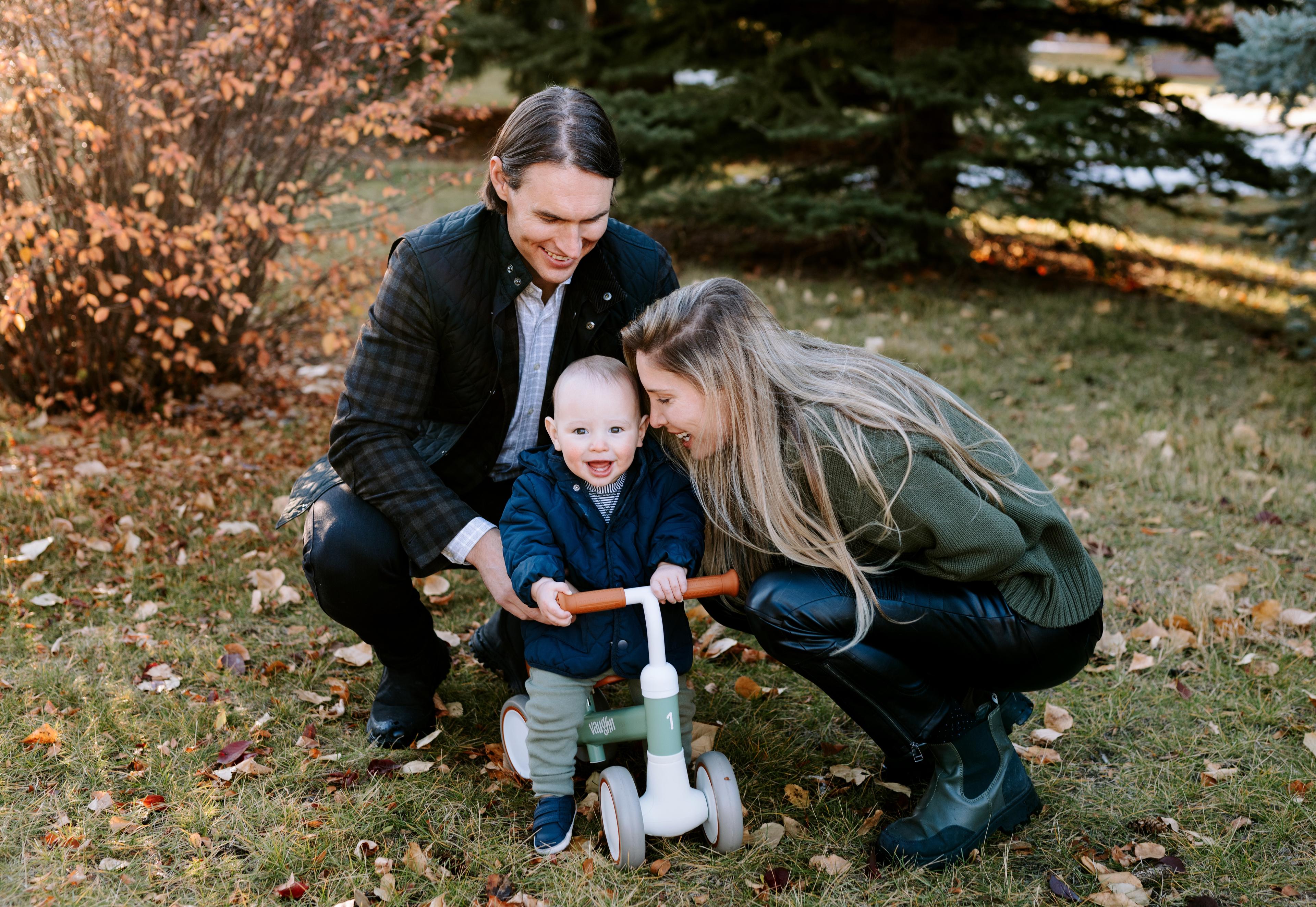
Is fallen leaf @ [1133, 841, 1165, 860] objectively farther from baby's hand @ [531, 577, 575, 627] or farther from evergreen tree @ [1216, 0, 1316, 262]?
evergreen tree @ [1216, 0, 1316, 262]

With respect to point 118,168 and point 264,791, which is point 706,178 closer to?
point 118,168

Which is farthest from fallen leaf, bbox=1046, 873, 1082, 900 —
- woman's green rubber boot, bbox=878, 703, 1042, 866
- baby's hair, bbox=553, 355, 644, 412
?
baby's hair, bbox=553, 355, 644, 412

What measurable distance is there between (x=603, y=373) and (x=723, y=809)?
3.38ft

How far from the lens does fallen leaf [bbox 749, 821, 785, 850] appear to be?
2.46 m

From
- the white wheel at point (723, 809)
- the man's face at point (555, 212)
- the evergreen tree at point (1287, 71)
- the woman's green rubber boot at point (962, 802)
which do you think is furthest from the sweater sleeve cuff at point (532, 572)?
the evergreen tree at point (1287, 71)

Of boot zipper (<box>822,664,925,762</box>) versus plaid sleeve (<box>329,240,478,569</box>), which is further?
plaid sleeve (<box>329,240,478,569</box>)

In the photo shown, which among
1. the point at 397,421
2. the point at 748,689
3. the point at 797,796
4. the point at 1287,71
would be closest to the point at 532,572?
the point at 397,421

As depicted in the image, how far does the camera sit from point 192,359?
4.69 meters

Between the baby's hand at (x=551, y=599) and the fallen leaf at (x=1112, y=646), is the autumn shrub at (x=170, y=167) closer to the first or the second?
the baby's hand at (x=551, y=599)

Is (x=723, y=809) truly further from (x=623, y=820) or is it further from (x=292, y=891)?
(x=292, y=891)

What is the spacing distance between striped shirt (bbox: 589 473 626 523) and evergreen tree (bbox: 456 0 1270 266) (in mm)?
4853

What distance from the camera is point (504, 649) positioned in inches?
119

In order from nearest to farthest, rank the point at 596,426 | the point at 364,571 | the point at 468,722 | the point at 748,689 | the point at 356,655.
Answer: the point at 596,426
the point at 364,571
the point at 468,722
the point at 748,689
the point at 356,655

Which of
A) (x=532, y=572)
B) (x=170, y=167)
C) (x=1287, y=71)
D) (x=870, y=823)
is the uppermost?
(x=170, y=167)
